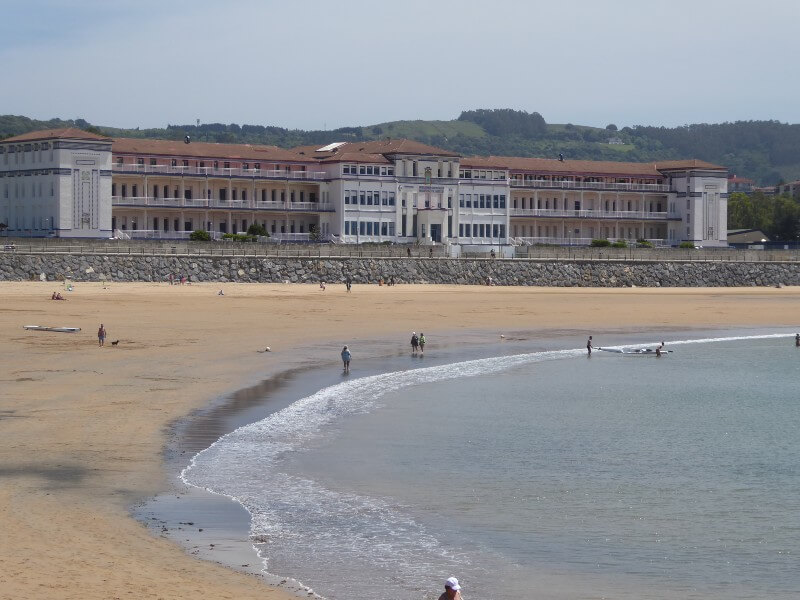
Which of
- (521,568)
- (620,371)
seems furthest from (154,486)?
(620,371)

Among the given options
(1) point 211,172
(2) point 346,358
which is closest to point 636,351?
(2) point 346,358

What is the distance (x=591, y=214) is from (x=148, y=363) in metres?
82.7

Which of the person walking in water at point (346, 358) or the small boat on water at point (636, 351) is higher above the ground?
the person walking in water at point (346, 358)

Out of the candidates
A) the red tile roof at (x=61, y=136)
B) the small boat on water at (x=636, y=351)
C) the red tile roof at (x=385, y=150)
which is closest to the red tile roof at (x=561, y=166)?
the red tile roof at (x=385, y=150)

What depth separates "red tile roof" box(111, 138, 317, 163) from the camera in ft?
312

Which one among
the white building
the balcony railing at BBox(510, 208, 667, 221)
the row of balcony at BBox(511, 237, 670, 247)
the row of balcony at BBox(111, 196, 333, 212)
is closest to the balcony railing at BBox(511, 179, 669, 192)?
the balcony railing at BBox(510, 208, 667, 221)

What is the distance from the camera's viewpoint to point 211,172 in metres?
97.0

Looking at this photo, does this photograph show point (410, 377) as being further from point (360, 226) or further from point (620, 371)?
point (360, 226)

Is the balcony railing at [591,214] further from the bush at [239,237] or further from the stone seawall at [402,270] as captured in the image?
the bush at [239,237]

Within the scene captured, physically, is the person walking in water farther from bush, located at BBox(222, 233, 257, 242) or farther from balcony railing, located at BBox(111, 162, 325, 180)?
balcony railing, located at BBox(111, 162, 325, 180)

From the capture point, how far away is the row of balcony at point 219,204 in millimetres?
92812

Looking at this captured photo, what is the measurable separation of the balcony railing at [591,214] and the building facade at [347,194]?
0.12 meters

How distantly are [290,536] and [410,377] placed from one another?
20287 millimetres

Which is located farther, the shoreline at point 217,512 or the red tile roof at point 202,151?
the red tile roof at point 202,151
